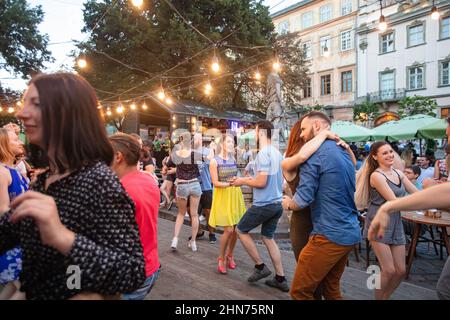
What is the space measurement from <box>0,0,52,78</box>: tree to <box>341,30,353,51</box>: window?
31.0 meters

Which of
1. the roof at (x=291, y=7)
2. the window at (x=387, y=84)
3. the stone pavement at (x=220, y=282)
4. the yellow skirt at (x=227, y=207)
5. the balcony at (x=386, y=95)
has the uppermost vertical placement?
the roof at (x=291, y=7)

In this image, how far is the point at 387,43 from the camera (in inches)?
1328

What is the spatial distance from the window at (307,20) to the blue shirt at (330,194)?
4448 centimetres

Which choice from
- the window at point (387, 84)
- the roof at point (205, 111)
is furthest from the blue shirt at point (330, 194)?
the window at point (387, 84)

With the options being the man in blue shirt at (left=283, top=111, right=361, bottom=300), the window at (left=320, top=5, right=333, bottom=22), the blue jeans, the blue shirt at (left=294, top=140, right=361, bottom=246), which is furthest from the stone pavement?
the window at (left=320, top=5, right=333, bottom=22)

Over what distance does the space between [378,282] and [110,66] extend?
22.6m

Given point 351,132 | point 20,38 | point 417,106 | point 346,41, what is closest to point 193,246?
point 351,132

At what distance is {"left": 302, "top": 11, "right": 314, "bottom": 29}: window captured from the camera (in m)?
42.4

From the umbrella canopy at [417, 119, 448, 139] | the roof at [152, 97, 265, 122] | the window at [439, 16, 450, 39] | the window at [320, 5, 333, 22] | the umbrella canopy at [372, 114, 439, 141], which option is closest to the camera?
the umbrella canopy at [417, 119, 448, 139]

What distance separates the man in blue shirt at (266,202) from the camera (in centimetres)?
416

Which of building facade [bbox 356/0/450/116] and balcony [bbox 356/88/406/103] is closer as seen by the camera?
building facade [bbox 356/0/450/116]

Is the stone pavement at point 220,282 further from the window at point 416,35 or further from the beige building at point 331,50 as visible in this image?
the beige building at point 331,50

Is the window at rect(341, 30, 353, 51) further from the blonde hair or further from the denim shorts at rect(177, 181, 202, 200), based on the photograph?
the blonde hair

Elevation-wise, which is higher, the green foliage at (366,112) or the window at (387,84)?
Answer: the window at (387,84)
